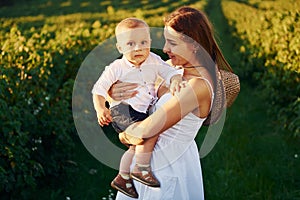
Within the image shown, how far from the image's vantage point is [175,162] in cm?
292

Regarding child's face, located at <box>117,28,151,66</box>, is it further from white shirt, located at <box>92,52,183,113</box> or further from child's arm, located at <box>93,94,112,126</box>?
child's arm, located at <box>93,94,112,126</box>

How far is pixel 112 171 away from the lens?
244 inches

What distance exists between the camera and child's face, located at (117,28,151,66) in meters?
2.71

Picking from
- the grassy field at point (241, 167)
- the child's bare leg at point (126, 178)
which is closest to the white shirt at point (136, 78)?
the child's bare leg at point (126, 178)

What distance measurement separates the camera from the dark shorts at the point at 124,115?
2.79 metres

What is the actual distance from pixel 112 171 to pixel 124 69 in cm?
349

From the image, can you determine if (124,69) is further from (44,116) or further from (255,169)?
(255,169)

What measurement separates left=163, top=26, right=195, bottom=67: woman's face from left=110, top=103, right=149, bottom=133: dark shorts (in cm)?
30

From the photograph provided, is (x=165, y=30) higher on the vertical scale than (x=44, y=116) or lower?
higher

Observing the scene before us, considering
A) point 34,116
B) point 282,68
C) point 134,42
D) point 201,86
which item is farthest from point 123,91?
point 282,68

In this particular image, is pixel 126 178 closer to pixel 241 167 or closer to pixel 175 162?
pixel 175 162

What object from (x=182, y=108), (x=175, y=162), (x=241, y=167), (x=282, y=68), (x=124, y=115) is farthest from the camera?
(x=282, y=68)

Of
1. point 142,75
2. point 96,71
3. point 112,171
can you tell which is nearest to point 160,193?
point 142,75

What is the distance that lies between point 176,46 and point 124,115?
402mm
